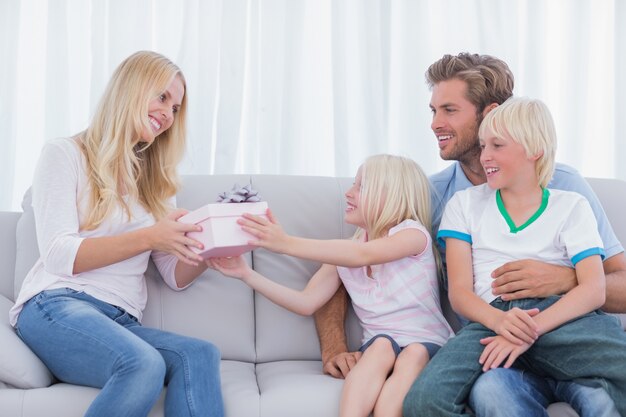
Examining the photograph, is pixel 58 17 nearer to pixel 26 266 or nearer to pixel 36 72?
pixel 36 72

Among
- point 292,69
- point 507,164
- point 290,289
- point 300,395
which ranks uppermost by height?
point 292,69

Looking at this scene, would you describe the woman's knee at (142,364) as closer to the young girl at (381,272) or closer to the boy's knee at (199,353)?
the boy's knee at (199,353)

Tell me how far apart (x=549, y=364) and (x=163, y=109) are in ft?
3.87

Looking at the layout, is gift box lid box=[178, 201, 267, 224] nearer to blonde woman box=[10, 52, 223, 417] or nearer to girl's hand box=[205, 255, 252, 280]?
blonde woman box=[10, 52, 223, 417]

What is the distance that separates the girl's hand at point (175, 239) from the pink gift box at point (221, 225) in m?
0.01

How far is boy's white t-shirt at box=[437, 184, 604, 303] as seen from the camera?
187 centimetres

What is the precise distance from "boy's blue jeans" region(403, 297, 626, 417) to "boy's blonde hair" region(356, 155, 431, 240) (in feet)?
1.32

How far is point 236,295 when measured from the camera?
217 centimetres

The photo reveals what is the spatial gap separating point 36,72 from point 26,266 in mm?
992

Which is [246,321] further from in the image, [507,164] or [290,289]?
[507,164]

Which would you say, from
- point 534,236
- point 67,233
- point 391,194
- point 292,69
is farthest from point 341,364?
point 292,69

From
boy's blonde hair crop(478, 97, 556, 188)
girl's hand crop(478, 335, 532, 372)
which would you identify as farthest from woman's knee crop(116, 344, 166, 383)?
boy's blonde hair crop(478, 97, 556, 188)

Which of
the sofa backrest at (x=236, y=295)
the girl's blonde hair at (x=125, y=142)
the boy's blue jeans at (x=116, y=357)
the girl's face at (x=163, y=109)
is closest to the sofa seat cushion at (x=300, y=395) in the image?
the boy's blue jeans at (x=116, y=357)

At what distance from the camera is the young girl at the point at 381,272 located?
1816mm
